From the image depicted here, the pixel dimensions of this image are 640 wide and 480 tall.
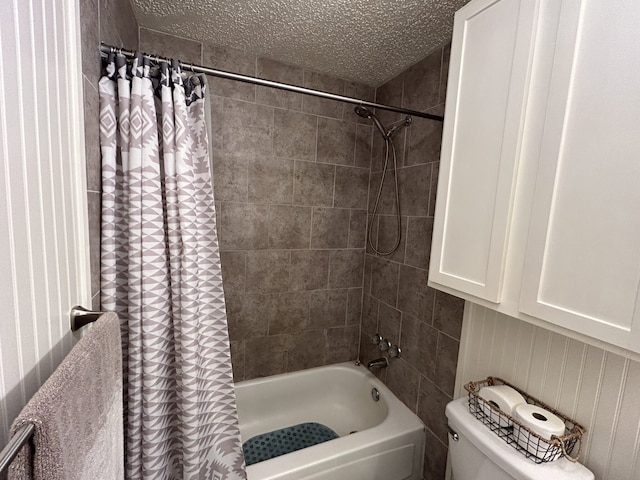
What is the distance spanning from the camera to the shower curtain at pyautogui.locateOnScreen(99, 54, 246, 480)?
0.93 meters

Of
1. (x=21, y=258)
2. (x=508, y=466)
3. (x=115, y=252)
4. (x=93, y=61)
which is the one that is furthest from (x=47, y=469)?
(x=508, y=466)

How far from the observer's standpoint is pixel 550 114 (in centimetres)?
75

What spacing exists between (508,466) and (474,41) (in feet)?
4.57

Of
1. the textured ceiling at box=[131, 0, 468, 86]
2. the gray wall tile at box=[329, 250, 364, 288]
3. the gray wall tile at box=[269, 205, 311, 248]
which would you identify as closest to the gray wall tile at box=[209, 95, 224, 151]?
the textured ceiling at box=[131, 0, 468, 86]

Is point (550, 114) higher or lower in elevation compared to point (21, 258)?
higher

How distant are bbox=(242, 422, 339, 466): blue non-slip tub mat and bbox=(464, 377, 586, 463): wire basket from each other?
1183 mm

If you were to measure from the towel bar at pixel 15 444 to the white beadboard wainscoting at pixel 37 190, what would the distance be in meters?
0.10

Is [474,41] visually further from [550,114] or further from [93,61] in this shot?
[93,61]

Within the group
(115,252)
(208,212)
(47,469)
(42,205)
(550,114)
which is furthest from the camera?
(208,212)

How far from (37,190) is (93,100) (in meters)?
0.49

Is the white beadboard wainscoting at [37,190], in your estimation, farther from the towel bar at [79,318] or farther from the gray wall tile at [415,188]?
the gray wall tile at [415,188]

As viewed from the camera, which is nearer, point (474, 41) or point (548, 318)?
point (548, 318)

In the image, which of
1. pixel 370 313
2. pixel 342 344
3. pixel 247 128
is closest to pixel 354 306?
pixel 370 313

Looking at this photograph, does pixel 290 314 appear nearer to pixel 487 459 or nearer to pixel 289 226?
pixel 289 226
